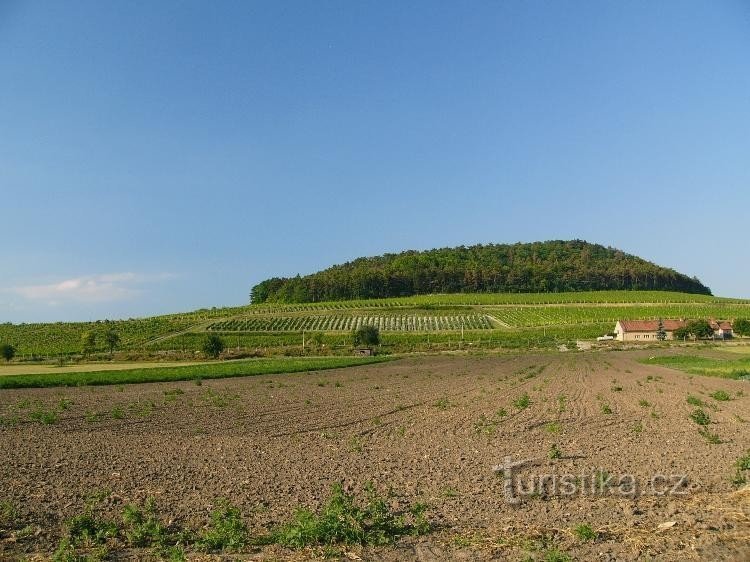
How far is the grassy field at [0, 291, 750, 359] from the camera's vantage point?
100062 millimetres

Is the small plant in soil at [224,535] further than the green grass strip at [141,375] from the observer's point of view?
No

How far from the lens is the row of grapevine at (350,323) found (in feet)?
391

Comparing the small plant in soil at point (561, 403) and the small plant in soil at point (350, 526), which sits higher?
the small plant in soil at point (350, 526)

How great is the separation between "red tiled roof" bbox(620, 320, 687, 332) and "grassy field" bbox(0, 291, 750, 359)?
490cm

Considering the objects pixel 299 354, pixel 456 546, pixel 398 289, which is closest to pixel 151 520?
pixel 456 546

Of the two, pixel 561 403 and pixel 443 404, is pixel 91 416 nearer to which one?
pixel 443 404

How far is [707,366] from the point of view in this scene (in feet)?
160

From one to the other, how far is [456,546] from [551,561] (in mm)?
1464

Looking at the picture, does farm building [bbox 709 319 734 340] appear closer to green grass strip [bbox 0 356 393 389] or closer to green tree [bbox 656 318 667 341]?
green tree [bbox 656 318 667 341]

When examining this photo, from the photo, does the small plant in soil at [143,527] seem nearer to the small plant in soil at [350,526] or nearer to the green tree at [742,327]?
the small plant in soil at [350,526]

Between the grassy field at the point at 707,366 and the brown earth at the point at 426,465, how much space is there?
1555 centimetres

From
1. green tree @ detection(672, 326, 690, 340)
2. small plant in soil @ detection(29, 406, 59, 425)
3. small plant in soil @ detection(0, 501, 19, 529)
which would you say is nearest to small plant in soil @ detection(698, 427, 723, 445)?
small plant in soil @ detection(0, 501, 19, 529)

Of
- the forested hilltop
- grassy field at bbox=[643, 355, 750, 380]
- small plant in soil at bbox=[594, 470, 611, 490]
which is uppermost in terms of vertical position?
the forested hilltop

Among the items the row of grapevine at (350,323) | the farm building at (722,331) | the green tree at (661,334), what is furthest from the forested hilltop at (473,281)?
the green tree at (661,334)
